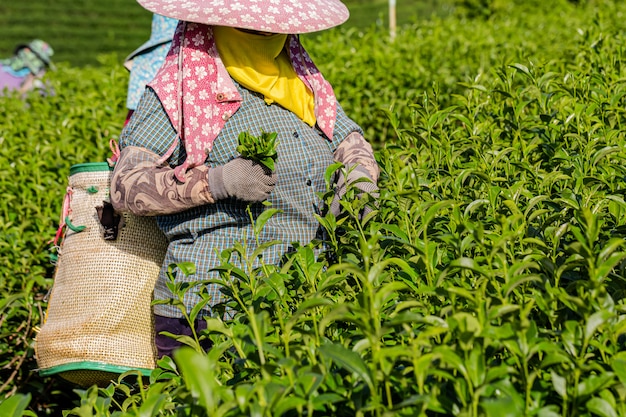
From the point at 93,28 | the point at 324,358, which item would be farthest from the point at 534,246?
the point at 93,28

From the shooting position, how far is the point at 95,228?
2957mm

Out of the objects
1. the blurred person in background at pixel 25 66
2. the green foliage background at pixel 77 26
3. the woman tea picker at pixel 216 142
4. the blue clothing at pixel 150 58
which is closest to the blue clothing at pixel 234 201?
the woman tea picker at pixel 216 142

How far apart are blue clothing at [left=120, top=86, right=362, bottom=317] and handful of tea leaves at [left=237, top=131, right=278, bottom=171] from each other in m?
0.23

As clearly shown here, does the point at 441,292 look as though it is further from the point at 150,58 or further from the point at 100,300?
the point at 150,58

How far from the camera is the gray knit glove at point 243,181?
2490mm

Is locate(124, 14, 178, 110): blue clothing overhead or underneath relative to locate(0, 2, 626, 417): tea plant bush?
underneath

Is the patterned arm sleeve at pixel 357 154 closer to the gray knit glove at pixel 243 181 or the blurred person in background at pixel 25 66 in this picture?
the gray knit glove at pixel 243 181

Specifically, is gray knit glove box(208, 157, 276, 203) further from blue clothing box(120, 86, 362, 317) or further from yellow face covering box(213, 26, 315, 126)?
yellow face covering box(213, 26, 315, 126)

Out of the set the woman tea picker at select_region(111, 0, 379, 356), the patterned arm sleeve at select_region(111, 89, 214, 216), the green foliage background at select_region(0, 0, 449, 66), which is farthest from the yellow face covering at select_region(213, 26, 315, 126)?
the green foliage background at select_region(0, 0, 449, 66)

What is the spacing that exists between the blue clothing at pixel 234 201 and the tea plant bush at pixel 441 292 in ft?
0.62

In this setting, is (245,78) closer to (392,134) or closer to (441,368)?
(441,368)

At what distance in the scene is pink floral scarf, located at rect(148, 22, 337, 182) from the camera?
8.75 ft

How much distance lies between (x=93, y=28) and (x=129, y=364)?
31.1m

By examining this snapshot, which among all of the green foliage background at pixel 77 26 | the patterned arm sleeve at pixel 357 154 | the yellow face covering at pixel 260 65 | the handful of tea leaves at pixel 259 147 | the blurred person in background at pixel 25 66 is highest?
the yellow face covering at pixel 260 65
